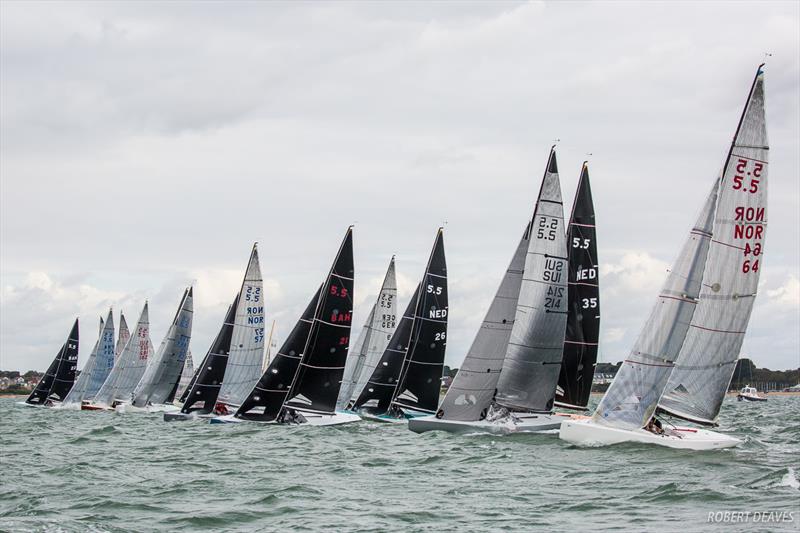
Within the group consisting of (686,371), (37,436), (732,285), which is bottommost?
(37,436)

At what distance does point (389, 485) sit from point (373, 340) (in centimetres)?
2930

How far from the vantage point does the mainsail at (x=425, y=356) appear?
132 ft

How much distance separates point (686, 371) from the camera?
2573cm

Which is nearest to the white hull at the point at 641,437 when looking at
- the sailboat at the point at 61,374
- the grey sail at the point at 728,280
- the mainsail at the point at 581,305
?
the grey sail at the point at 728,280

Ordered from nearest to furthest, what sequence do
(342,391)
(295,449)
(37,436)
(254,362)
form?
(295,449) → (37,436) → (254,362) → (342,391)

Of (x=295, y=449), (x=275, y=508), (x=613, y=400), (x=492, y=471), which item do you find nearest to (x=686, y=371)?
(x=613, y=400)

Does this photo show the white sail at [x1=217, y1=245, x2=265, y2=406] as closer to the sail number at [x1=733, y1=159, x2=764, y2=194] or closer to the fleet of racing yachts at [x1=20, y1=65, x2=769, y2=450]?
the fleet of racing yachts at [x1=20, y1=65, x2=769, y2=450]

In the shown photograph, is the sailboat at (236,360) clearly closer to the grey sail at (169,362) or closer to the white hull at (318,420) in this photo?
the white hull at (318,420)

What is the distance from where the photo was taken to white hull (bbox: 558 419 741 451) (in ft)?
82.8

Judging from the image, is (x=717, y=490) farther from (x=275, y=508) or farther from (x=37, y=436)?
(x=37, y=436)

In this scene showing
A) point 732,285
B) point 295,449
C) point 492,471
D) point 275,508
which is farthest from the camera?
point 295,449

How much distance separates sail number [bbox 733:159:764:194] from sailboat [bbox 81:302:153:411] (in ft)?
153

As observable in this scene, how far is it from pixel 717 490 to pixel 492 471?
5.58 metres

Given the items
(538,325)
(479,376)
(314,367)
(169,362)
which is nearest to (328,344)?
(314,367)
